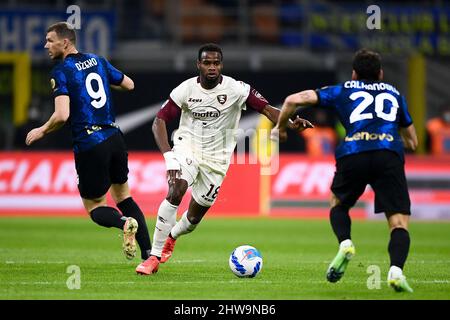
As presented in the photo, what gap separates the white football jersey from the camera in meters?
10.9

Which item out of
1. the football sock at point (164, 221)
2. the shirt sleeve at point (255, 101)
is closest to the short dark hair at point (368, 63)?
the shirt sleeve at point (255, 101)

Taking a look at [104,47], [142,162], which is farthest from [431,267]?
[104,47]

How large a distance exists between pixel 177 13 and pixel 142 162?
588cm

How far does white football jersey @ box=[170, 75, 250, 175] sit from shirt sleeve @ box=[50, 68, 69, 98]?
45.7 inches

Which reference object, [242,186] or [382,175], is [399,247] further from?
[242,186]

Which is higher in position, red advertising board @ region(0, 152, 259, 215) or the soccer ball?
red advertising board @ region(0, 152, 259, 215)

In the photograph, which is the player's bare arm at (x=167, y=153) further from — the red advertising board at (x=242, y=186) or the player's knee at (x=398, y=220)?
the red advertising board at (x=242, y=186)

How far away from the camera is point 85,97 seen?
10.6m

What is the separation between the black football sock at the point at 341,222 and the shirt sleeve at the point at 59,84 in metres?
3.04

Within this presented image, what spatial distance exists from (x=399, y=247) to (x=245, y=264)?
6.08 ft

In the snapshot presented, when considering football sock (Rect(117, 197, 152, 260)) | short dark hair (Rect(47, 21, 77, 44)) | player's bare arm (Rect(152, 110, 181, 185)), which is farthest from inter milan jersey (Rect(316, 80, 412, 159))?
short dark hair (Rect(47, 21, 77, 44))

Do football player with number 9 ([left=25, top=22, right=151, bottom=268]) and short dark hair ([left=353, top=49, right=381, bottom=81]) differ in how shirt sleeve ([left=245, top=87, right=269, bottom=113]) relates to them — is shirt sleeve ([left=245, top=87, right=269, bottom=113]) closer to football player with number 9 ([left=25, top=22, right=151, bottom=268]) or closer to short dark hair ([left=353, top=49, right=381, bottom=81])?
football player with number 9 ([left=25, top=22, right=151, bottom=268])

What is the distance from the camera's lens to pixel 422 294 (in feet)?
29.0

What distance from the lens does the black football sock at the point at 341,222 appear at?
9.06 metres
